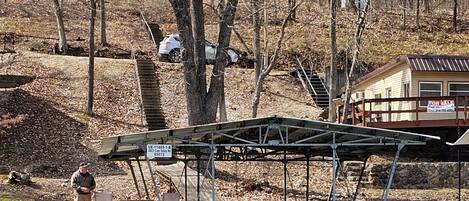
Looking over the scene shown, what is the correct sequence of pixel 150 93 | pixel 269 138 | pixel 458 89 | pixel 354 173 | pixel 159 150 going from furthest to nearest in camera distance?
pixel 150 93 → pixel 458 89 → pixel 354 173 → pixel 269 138 → pixel 159 150

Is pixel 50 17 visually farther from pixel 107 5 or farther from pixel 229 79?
pixel 229 79

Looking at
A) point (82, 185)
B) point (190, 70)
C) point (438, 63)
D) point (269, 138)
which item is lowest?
point (82, 185)

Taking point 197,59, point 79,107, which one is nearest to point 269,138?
point 197,59

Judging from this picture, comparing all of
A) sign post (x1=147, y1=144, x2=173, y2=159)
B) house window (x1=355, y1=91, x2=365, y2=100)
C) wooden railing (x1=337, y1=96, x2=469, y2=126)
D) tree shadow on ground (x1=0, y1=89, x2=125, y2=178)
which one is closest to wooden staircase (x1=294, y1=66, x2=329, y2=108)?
house window (x1=355, y1=91, x2=365, y2=100)

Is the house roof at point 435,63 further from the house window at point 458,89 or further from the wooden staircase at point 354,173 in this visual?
the wooden staircase at point 354,173

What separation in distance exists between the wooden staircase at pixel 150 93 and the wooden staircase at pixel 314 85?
787 centimetres

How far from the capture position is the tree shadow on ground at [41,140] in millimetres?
20364

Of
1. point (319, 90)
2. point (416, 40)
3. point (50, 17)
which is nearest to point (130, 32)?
point (50, 17)

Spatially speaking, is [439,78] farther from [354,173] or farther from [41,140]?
[41,140]

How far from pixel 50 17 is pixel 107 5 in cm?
605

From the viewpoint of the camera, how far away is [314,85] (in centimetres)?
3366

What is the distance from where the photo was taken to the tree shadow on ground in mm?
20364

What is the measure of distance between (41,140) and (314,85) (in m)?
15.7

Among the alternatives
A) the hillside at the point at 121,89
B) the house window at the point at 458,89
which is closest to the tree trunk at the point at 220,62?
the hillside at the point at 121,89
